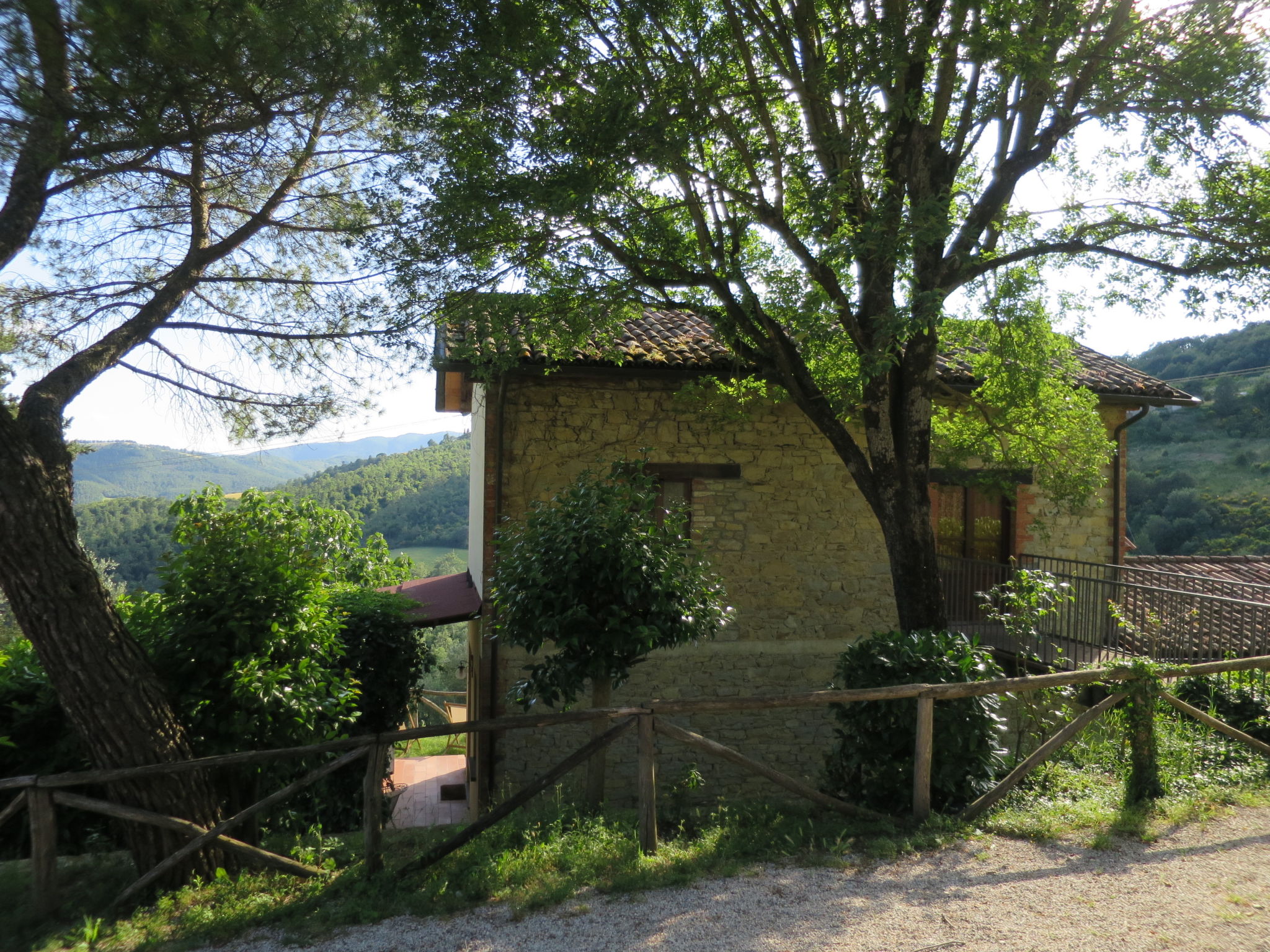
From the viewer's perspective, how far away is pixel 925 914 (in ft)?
12.2

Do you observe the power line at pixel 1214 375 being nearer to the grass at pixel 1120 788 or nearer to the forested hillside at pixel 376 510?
the forested hillside at pixel 376 510

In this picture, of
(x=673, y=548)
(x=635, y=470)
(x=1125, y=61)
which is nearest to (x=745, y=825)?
(x=673, y=548)

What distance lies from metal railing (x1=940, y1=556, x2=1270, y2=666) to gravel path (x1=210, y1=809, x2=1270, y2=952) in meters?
2.13

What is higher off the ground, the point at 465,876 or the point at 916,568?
the point at 916,568

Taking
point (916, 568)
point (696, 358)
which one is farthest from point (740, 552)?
point (916, 568)

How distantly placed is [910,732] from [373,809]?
3.22m

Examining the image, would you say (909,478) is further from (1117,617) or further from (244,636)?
(244,636)

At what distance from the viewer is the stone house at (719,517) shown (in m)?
8.42

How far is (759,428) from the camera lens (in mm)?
9031

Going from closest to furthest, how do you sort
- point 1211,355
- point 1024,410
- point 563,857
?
1. point 563,857
2. point 1024,410
3. point 1211,355

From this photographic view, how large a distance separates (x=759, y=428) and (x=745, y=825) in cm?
488

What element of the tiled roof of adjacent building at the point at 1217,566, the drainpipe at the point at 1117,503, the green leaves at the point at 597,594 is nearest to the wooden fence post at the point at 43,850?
the green leaves at the point at 597,594

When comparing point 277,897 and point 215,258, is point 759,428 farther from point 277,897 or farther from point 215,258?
point 277,897

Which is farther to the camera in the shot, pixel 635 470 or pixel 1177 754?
pixel 635 470
